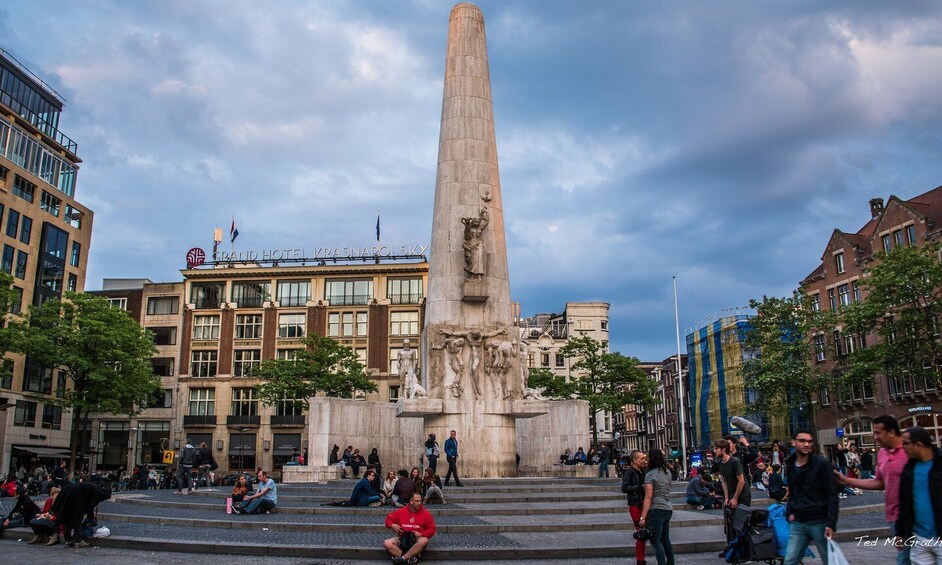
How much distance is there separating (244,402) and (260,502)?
50.3m

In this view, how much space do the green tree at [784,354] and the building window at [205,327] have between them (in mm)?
45177

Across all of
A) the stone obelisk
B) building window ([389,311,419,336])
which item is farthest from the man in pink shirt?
building window ([389,311,419,336])

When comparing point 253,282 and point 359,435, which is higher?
point 253,282

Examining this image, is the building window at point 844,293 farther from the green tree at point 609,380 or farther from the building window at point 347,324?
the building window at point 347,324

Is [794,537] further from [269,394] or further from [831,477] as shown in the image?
[269,394]

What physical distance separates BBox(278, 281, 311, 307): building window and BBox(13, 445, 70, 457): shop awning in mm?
20765

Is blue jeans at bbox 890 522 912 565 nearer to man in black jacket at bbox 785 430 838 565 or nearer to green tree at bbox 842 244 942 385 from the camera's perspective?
man in black jacket at bbox 785 430 838 565

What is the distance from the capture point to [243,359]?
221 ft

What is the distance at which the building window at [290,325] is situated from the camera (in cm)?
6775

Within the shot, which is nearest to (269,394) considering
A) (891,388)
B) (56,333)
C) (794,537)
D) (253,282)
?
(56,333)

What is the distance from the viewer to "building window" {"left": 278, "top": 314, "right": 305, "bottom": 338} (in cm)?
6775

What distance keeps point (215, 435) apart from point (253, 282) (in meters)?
14.0

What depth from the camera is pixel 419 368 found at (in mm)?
29641

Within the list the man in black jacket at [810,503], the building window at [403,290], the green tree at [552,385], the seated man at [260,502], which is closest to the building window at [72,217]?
the building window at [403,290]
